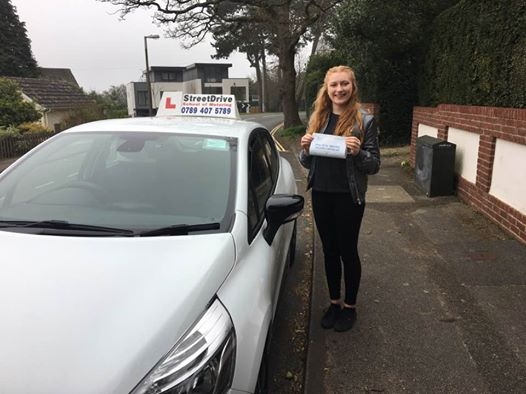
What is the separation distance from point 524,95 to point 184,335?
18.6ft

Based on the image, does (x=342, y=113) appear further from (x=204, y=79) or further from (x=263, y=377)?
(x=204, y=79)

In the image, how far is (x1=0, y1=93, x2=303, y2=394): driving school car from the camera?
1.63 meters

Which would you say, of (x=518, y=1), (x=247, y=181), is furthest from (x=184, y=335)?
(x=518, y=1)

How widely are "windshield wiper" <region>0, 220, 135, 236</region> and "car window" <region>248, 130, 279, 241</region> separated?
0.69 meters

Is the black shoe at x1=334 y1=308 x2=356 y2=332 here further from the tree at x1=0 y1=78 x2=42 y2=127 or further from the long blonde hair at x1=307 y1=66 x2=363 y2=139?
the tree at x1=0 y1=78 x2=42 y2=127

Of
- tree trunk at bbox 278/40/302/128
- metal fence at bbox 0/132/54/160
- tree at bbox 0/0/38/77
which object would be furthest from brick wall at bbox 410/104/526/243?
tree at bbox 0/0/38/77

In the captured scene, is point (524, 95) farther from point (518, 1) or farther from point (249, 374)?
point (249, 374)

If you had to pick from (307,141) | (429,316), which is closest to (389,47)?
(429,316)

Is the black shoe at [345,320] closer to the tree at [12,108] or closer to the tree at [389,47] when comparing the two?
the tree at [389,47]

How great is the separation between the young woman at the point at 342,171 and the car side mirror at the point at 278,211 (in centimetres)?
49

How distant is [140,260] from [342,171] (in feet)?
5.24

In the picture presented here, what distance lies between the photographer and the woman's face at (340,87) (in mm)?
3109

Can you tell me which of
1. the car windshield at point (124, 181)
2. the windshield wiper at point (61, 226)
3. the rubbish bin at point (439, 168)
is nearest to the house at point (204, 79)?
the rubbish bin at point (439, 168)

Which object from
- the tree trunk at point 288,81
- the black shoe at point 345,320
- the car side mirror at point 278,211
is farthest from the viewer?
the tree trunk at point 288,81
